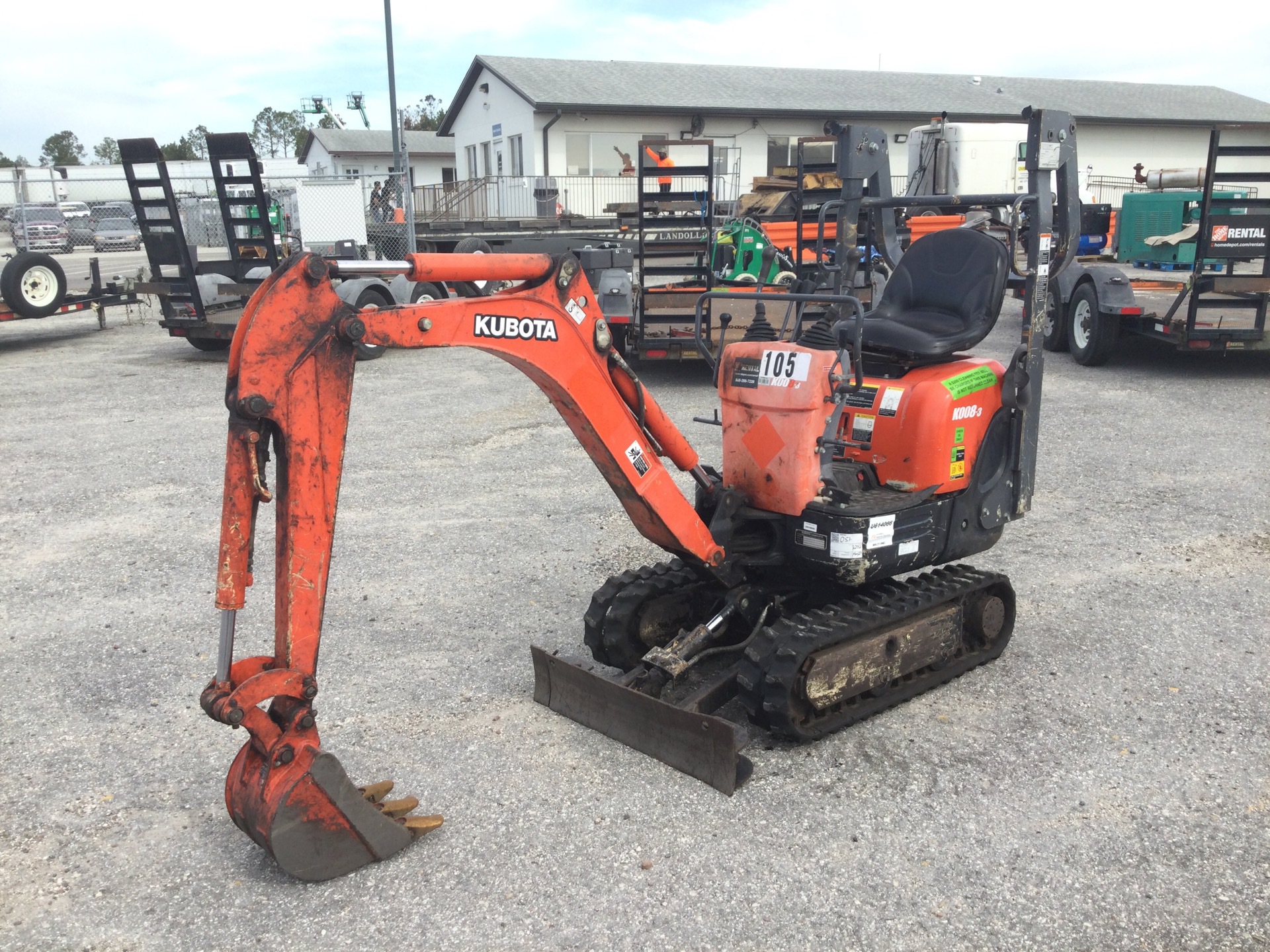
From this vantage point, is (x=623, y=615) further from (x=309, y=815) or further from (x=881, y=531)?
(x=309, y=815)

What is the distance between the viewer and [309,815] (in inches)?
138

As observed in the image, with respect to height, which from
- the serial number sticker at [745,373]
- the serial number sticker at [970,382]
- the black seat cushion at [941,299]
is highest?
the black seat cushion at [941,299]

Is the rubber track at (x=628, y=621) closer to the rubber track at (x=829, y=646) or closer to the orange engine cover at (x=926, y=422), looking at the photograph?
the rubber track at (x=829, y=646)

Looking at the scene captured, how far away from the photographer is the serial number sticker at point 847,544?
4645mm

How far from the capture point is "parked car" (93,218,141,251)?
121 ft

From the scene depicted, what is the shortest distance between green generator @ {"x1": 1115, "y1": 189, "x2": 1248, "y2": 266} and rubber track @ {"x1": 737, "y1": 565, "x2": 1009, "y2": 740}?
1731cm

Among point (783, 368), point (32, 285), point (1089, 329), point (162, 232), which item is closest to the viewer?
point (783, 368)

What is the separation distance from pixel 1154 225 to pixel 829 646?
1965 centimetres

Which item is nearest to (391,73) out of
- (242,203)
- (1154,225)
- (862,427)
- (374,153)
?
(242,203)

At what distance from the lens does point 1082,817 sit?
12.9ft

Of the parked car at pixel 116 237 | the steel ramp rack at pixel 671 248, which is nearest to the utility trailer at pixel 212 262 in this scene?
the steel ramp rack at pixel 671 248

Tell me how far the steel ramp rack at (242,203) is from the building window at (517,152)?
64.3 ft

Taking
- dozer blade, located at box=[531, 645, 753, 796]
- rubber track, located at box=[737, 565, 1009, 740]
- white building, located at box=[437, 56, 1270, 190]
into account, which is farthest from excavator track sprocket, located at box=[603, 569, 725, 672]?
white building, located at box=[437, 56, 1270, 190]

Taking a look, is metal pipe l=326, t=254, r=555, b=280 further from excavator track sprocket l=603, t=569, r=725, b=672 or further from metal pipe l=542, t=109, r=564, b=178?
metal pipe l=542, t=109, r=564, b=178
